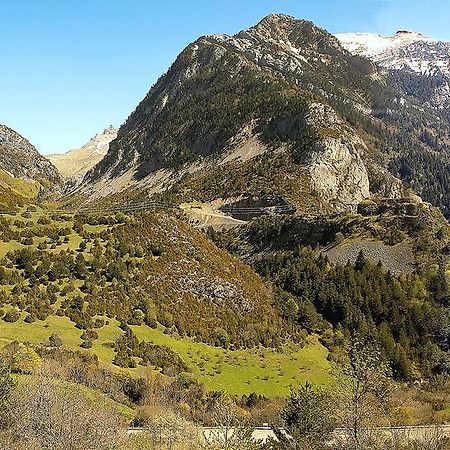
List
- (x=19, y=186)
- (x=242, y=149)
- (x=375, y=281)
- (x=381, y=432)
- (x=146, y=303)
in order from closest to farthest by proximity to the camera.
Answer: (x=381, y=432)
(x=146, y=303)
(x=375, y=281)
(x=242, y=149)
(x=19, y=186)

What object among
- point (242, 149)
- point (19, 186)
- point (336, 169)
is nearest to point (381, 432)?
point (336, 169)

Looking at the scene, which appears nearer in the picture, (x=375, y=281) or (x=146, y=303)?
(x=146, y=303)

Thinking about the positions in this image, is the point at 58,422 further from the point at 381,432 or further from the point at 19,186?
the point at 19,186

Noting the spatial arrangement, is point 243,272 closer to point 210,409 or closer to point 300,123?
point 210,409

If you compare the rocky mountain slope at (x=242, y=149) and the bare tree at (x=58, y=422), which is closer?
the bare tree at (x=58, y=422)

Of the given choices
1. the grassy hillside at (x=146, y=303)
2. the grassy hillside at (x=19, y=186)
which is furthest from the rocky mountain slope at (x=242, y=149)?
the grassy hillside at (x=146, y=303)

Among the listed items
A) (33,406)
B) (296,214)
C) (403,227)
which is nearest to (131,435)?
(33,406)

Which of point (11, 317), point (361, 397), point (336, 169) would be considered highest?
point (336, 169)

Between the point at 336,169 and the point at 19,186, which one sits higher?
the point at 336,169

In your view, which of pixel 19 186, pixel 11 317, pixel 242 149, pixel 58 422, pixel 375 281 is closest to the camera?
pixel 58 422

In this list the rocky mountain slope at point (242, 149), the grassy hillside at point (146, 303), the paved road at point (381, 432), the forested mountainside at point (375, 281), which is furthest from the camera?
the rocky mountain slope at point (242, 149)

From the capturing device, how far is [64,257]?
45.6 m

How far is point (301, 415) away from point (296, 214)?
71480mm

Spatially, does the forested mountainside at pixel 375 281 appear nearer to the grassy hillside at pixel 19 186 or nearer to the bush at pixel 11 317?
the bush at pixel 11 317
